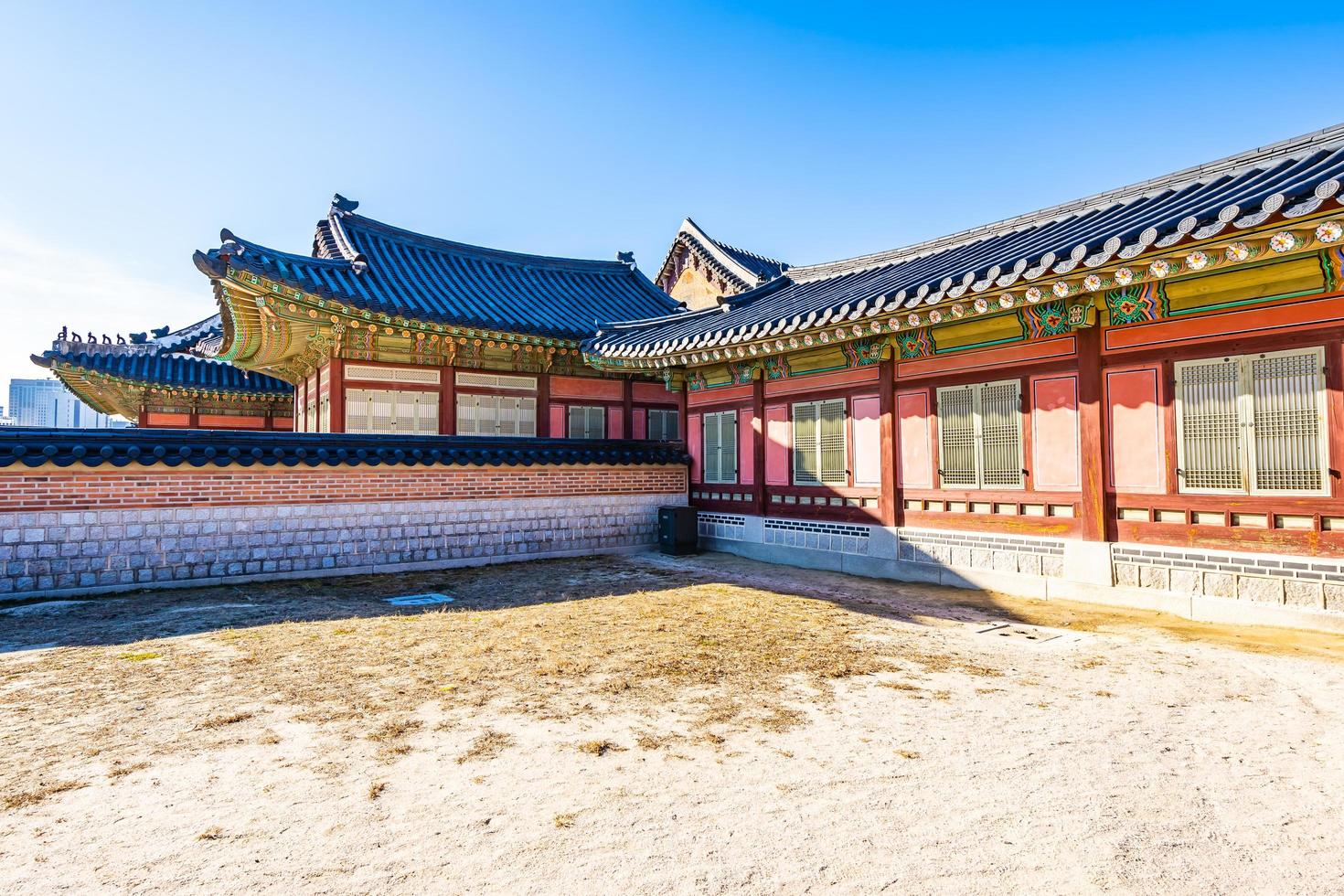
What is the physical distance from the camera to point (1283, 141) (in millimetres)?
7645

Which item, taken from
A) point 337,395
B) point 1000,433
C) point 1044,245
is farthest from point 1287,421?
point 337,395

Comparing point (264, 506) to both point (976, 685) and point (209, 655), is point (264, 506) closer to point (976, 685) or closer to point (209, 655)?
point (209, 655)

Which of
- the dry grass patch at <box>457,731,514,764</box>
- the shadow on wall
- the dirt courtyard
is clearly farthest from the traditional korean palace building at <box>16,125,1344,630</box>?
the dry grass patch at <box>457,731,514,764</box>

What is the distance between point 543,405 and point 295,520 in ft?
18.6

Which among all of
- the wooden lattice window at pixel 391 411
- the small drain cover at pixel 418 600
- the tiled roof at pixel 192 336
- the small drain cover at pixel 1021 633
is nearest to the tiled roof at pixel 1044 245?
the wooden lattice window at pixel 391 411

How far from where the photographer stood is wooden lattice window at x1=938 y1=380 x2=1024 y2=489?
870 cm

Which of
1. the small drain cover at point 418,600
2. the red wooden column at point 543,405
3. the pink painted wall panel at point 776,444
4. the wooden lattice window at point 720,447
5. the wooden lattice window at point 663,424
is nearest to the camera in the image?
the small drain cover at point 418,600

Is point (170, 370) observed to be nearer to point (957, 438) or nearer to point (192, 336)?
point (192, 336)

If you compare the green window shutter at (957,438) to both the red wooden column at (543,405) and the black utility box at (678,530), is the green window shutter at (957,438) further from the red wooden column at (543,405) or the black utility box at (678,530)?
the red wooden column at (543,405)

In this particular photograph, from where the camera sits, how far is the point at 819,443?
1107 cm

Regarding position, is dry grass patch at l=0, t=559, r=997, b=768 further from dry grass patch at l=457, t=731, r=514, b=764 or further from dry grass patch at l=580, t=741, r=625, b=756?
dry grass patch at l=580, t=741, r=625, b=756

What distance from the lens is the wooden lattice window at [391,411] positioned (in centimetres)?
1282

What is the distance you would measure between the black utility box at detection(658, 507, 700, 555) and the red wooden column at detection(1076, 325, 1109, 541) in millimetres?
6350

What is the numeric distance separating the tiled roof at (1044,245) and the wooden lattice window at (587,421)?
5.63 feet
